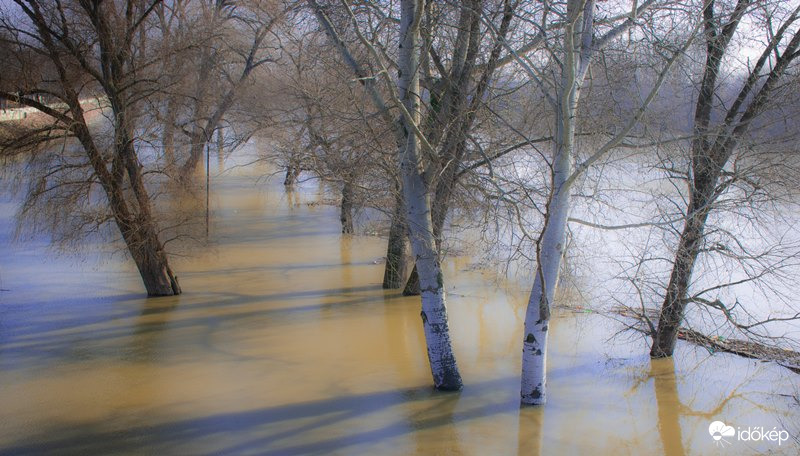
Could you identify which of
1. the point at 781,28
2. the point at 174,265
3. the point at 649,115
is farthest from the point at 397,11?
the point at 174,265

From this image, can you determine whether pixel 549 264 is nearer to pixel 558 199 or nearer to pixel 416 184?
pixel 558 199

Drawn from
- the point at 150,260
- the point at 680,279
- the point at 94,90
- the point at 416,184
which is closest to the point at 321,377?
the point at 416,184

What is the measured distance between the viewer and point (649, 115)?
8.70 metres

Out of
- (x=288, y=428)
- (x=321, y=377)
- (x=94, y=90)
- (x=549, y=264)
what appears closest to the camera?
(x=288, y=428)

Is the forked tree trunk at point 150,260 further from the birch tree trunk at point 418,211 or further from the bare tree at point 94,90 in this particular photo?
the birch tree trunk at point 418,211

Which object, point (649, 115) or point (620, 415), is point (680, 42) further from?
point (620, 415)

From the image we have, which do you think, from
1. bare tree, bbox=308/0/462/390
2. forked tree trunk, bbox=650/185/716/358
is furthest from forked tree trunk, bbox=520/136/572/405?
forked tree trunk, bbox=650/185/716/358

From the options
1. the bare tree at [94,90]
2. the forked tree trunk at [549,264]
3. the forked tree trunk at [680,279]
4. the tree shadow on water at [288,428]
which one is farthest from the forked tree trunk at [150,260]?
the forked tree trunk at [680,279]

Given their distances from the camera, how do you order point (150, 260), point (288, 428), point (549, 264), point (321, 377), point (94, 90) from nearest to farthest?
point (288, 428)
point (549, 264)
point (321, 377)
point (94, 90)
point (150, 260)

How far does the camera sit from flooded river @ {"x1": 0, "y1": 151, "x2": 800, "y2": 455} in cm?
729

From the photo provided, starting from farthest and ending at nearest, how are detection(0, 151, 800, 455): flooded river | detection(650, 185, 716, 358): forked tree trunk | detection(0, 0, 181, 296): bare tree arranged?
detection(0, 0, 181, 296): bare tree < detection(650, 185, 716, 358): forked tree trunk < detection(0, 151, 800, 455): flooded river

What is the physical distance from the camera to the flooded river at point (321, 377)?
7293mm

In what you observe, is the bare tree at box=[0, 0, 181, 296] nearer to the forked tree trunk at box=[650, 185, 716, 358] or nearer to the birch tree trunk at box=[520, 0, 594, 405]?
the birch tree trunk at box=[520, 0, 594, 405]

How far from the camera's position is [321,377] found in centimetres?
887
